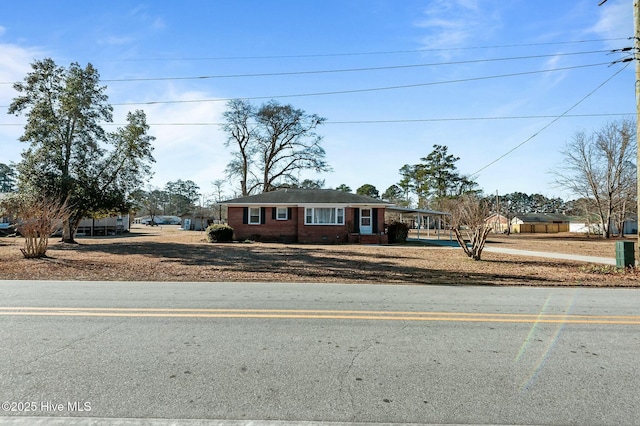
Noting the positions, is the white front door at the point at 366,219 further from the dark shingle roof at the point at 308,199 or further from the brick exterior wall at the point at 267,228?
the brick exterior wall at the point at 267,228

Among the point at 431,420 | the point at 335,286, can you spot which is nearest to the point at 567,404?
the point at 431,420

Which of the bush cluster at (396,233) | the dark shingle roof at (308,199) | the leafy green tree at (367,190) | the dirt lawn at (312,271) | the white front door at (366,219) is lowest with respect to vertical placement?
the dirt lawn at (312,271)

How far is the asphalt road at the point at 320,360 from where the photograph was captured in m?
3.14

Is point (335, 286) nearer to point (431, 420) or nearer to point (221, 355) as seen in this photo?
point (221, 355)

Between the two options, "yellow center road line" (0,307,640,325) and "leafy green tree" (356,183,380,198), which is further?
"leafy green tree" (356,183,380,198)

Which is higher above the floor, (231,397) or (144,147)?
(144,147)

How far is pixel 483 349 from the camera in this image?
180 inches

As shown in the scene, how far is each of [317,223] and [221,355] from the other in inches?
926

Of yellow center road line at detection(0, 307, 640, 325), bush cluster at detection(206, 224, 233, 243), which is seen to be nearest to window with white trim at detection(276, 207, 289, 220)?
bush cluster at detection(206, 224, 233, 243)

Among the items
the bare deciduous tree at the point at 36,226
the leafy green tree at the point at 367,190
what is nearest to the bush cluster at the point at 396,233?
the bare deciduous tree at the point at 36,226

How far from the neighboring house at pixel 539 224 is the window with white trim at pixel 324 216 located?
55.8 m

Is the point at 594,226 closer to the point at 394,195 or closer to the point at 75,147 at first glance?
the point at 394,195

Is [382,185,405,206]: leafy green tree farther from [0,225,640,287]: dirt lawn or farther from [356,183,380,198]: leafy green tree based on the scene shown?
[0,225,640,287]: dirt lawn

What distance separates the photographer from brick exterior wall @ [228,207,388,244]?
27375mm
